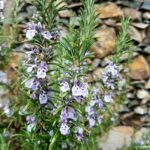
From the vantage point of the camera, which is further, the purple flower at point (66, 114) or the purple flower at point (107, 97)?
the purple flower at point (107, 97)

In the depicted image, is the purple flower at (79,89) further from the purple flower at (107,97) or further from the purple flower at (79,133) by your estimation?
the purple flower at (107,97)

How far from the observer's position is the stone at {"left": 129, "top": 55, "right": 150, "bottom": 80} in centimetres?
591

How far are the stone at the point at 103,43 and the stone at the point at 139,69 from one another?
1.32 ft

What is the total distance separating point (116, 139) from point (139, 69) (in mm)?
981

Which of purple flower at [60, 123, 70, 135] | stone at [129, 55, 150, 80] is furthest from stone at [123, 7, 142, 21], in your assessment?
purple flower at [60, 123, 70, 135]

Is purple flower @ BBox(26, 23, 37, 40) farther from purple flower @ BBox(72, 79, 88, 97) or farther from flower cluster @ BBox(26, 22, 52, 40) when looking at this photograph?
purple flower @ BBox(72, 79, 88, 97)

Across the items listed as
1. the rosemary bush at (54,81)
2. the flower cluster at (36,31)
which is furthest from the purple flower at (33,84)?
the flower cluster at (36,31)

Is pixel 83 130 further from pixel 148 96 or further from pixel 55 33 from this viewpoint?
pixel 148 96

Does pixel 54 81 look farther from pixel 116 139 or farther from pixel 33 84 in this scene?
pixel 116 139

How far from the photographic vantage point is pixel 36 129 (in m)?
3.26

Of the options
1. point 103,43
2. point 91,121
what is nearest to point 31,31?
point 91,121

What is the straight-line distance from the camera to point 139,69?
19.4 ft

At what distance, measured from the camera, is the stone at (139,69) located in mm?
5914

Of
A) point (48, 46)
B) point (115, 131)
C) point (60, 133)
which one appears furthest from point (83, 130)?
point (115, 131)
